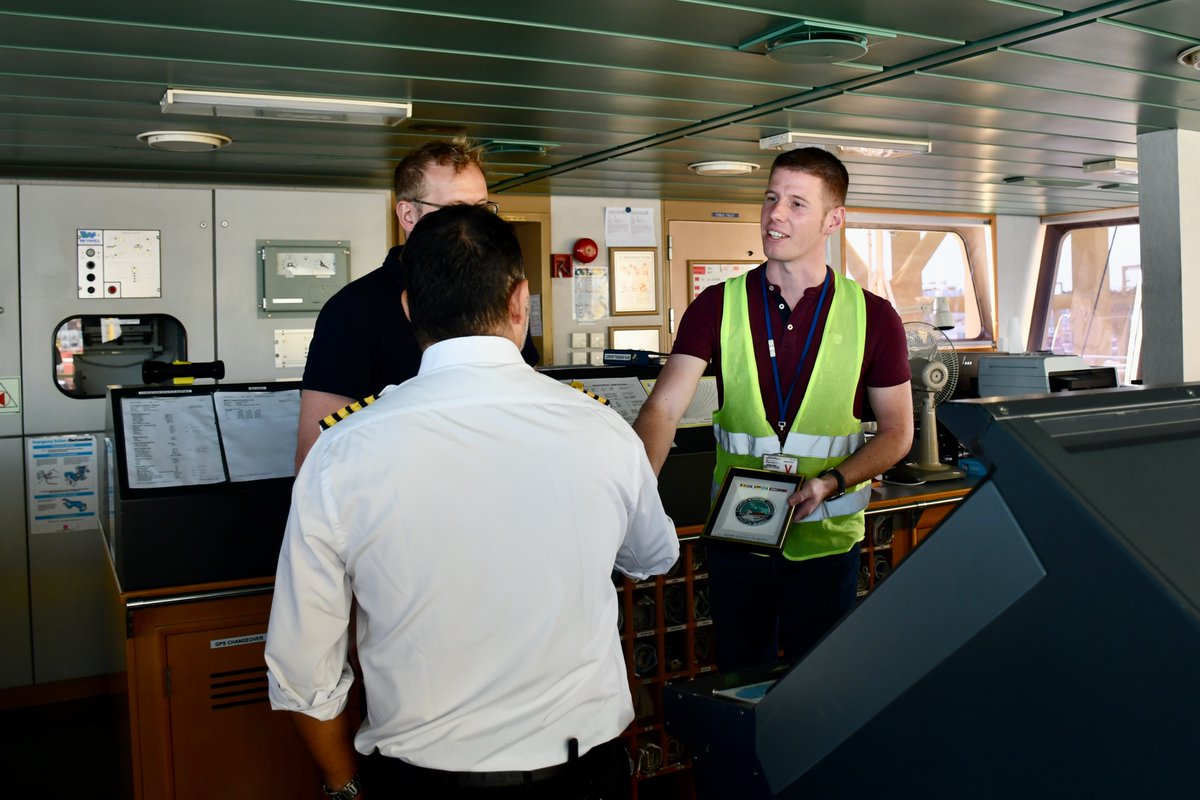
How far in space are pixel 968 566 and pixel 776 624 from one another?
1.84 metres

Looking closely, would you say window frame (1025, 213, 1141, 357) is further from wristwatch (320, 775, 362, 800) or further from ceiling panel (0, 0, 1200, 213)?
wristwatch (320, 775, 362, 800)

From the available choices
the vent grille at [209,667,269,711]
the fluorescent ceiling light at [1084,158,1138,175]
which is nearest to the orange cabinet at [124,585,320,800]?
the vent grille at [209,667,269,711]

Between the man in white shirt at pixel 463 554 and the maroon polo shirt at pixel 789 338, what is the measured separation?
113cm

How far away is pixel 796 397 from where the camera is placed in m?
2.60

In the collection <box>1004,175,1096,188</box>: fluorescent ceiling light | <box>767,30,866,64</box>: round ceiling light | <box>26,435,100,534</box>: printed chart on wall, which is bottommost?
<box>26,435,100,534</box>: printed chart on wall

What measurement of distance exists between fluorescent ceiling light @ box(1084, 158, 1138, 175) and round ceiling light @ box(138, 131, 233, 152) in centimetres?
440

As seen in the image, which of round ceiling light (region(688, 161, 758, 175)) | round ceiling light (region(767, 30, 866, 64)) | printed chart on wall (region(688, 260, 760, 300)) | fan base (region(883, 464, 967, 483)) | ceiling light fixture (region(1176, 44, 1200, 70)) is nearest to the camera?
round ceiling light (region(767, 30, 866, 64))

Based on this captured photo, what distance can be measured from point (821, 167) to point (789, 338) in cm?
45

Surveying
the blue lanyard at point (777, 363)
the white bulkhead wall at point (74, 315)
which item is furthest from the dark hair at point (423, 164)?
the white bulkhead wall at point (74, 315)

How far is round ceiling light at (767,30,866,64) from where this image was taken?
2.86 metres

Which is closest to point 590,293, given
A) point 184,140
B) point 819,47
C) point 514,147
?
point 514,147

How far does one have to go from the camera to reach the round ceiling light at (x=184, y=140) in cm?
397

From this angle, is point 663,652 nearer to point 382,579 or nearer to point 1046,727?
point 382,579

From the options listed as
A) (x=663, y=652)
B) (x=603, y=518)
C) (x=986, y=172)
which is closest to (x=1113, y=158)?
(x=986, y=172)
